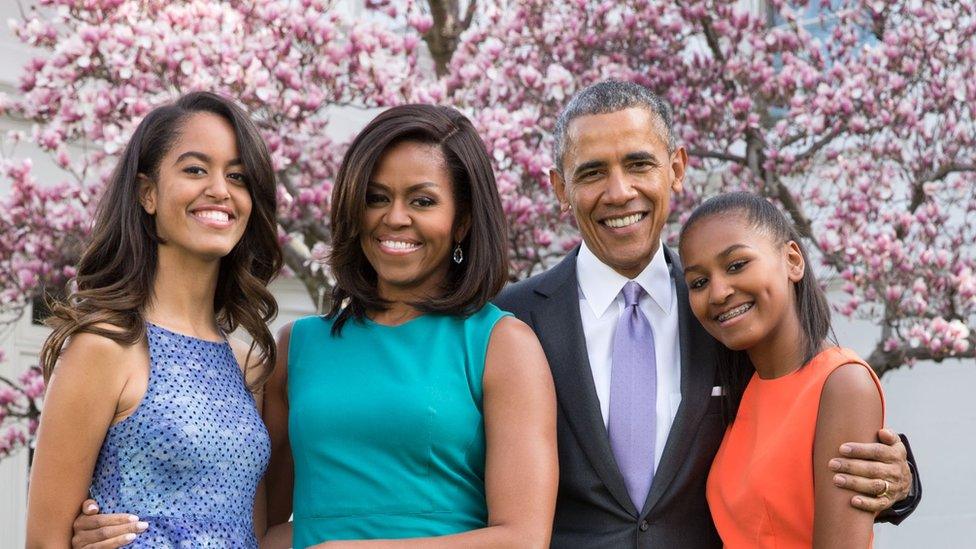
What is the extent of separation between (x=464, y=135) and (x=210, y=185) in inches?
23.0

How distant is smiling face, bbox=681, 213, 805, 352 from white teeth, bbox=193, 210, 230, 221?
3.57ft

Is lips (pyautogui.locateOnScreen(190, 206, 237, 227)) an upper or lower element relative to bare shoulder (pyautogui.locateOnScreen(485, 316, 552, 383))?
upper

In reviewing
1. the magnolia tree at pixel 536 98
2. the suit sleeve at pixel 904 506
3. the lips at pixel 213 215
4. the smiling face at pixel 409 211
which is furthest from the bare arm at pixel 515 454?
the magnolia tree at pixel 536 98

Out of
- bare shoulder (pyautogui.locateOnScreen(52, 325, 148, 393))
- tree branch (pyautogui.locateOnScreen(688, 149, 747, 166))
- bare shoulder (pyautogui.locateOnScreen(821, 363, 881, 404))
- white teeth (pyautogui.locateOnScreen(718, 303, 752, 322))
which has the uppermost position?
tree branch (pyautogui.locateOnScreen(688, 149, 747, 166))

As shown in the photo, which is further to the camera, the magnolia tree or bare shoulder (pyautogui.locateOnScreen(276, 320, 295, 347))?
the magnolia tree

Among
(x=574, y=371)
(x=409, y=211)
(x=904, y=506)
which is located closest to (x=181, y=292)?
(x=409, y=211)

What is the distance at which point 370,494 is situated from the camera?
304cm

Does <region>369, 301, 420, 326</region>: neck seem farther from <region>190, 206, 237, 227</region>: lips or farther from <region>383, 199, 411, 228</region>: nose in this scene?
<region>190, 206, 237, 227</region>: lips

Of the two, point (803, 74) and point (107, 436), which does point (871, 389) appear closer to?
point (107, 436)

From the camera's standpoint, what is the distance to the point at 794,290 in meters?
3.30

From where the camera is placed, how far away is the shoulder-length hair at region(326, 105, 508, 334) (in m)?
3.14

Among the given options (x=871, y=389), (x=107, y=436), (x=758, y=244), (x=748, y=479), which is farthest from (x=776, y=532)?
(x=107, y=436)

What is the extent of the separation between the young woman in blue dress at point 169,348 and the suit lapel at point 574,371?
0.70 m

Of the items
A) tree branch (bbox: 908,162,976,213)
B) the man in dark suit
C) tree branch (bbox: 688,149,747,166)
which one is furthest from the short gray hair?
tree branch (bbox: 908,162,976,213)
